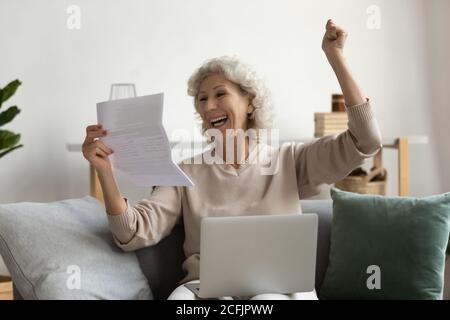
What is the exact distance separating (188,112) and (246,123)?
1.36 metres

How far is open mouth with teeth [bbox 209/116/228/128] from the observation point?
2.40m

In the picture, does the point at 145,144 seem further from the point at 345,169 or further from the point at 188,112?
the point at 188,112

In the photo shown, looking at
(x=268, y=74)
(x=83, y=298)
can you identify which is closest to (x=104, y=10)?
(x=268, y=74)

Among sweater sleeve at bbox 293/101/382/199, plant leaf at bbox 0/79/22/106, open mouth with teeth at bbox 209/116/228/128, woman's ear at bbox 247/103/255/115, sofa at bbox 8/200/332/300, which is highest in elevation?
plant leaf at bbox 0/79/22/106

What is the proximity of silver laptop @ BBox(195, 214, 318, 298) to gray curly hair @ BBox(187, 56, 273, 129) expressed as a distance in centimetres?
57

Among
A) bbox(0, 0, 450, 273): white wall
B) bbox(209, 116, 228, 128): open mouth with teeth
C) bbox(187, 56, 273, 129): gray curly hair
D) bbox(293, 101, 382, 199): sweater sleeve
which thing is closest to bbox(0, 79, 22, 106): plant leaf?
bbox(0, 0, 450, 273): white wall

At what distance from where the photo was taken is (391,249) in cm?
233

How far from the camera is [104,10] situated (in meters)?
3.66

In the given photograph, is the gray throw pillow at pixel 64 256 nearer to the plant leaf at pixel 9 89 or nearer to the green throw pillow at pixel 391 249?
the green throw pillow at pixel 391 249

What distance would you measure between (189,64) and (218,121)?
1.46 m

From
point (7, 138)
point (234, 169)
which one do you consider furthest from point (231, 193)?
point (7, 138)

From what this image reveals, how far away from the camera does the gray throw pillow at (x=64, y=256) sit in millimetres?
2047

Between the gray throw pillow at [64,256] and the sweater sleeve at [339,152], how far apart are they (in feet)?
1.90

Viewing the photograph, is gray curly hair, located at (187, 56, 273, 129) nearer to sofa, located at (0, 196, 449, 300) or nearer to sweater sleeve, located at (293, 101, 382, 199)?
sweater sleeve, located at (293, 101, 382, 199)
